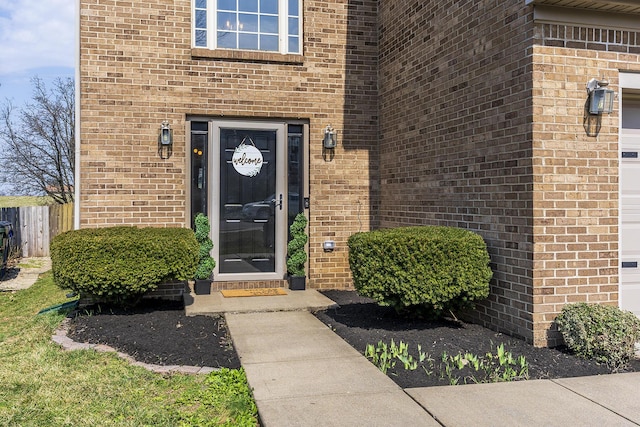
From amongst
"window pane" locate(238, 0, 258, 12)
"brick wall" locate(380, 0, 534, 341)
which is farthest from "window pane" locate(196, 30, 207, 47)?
"brick wall" locate(380, 0, 534, 341)

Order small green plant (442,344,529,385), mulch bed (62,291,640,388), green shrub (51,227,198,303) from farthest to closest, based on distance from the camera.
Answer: green shrub (51,227,198,303)
mulch bed (62,291,640,388)
small green plant (442,344,529,385)

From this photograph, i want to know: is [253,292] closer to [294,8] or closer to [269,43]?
[269,43]

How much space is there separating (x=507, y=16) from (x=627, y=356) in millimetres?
3294

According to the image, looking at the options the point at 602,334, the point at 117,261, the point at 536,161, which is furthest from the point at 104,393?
the point at 536,161

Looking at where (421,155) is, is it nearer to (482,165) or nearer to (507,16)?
(482,165)

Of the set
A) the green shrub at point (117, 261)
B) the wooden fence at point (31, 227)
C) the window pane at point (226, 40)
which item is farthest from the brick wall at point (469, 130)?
the wooden fence at point (31, 227)

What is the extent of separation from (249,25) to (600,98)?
4.92 metres

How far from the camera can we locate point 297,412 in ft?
11.3

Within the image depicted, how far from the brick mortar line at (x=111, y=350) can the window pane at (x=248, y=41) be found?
4.40 metres

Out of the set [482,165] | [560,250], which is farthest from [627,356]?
[482,165]

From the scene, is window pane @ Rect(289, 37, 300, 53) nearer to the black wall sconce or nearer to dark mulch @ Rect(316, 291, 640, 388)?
the black wall sconce

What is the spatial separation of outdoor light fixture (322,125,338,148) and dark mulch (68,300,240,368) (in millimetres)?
3085

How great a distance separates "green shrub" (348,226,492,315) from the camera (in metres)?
5.22

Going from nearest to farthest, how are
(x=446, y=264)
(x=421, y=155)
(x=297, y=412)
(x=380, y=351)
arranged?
(x=297, y=412)
(x=380, y=351)
(x=446, y=264)
(x=421, y=155)
